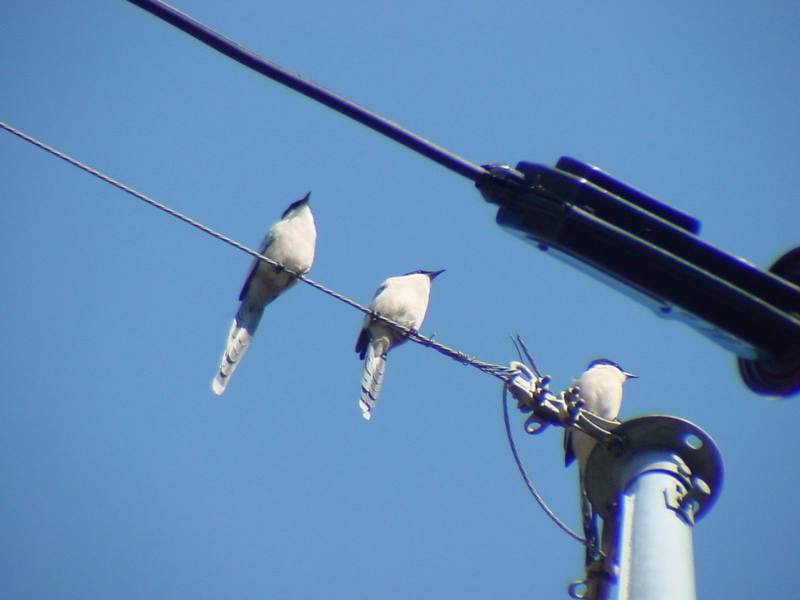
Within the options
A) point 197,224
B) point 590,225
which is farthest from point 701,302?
point 197,224

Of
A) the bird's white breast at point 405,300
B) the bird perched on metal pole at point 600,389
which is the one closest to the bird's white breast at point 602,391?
the bird perched on metal pole at point 600,389

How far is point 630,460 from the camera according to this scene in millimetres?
2963

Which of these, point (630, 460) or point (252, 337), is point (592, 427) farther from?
point (252, 337)

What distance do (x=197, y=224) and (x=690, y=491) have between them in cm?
238

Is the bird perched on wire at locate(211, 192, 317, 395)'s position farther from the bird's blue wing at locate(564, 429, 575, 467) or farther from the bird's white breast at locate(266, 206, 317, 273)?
the bird's blue wing at locate(564, 429, 575, 467)

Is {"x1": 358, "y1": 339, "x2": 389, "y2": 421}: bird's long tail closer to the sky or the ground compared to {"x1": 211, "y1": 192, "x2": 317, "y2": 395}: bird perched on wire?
closer to the ground

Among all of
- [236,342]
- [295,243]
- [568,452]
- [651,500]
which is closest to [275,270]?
[295,243]

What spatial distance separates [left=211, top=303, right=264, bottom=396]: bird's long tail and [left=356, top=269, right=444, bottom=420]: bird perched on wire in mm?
1098

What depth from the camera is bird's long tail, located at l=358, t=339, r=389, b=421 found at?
7.95 meters

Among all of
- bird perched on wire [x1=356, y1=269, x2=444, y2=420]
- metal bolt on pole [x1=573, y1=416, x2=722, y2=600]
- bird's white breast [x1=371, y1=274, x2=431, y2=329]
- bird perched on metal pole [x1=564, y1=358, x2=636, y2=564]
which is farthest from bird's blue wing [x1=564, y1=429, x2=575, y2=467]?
metal bolt on pole [x1=573, y1=416, x2=722, y2=600]

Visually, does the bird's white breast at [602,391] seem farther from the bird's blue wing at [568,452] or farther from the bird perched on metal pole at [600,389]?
the bird's blue wing at [568,452]

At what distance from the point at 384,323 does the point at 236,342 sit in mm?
1415

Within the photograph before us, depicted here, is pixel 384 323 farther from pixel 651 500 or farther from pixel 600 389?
pixel 651 500

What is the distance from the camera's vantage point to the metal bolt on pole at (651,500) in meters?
2.42
